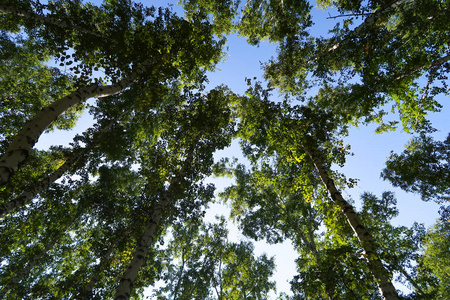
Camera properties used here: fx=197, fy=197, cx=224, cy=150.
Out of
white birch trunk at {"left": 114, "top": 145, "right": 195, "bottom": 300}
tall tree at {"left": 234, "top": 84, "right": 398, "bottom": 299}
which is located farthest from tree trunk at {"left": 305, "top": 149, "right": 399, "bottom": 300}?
white birch trunk at {"left": 114, "top": 145, "right": 195, "bottom": 300}

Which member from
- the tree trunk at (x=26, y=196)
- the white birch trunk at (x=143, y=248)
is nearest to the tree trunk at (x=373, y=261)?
the white birch trunk at (x=143, y=248)

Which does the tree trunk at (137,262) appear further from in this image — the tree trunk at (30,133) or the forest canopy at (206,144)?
the tree trunk at (30,133)

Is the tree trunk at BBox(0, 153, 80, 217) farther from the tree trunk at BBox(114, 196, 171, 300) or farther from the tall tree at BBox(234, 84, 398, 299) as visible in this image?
the tall tree at BBox(234, 84, 398, 299)

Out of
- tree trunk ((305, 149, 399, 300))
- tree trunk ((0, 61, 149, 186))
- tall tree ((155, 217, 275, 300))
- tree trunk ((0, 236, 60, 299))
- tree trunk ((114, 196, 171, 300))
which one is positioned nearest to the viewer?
tree trunk ((0, 61, 149, 186))

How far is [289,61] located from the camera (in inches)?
403

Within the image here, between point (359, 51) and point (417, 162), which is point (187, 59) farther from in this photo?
point (417, 162)

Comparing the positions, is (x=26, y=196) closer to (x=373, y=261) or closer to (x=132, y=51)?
(x=132, y=51)

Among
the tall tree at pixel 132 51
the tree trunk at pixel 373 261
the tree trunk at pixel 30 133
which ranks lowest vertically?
the tree trunk at pixel 373 261

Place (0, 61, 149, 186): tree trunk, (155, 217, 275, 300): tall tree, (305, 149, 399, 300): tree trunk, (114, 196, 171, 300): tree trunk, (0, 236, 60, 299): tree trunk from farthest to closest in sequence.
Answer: (155, 217, 275, 300): tall tree
(0, 236, 60, 299): tree trunk
(114, 196, 171, 300): tree trunk
(305, 149, 399, 300): tree trunk
(0, 61, 149, 186): tree trunk

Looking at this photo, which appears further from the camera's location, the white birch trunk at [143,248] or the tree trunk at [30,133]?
the white birch trunk at [143,248]

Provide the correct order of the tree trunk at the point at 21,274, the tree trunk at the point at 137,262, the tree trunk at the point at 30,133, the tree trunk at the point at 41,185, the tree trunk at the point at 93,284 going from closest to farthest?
the tree trunk at the point at 30,133 → the tree trunk at the point at 137,262 → the tree trunk at the point at 41,185 → the tree trunk at the point at 93,284 → the tree trunk at the point at 21,274

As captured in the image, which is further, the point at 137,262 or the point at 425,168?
the point at 425,168

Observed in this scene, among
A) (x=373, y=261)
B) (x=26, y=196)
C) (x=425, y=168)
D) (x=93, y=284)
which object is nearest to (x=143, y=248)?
(x=26, y=196)

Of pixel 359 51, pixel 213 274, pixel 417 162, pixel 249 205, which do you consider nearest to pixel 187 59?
pixel 359 51
